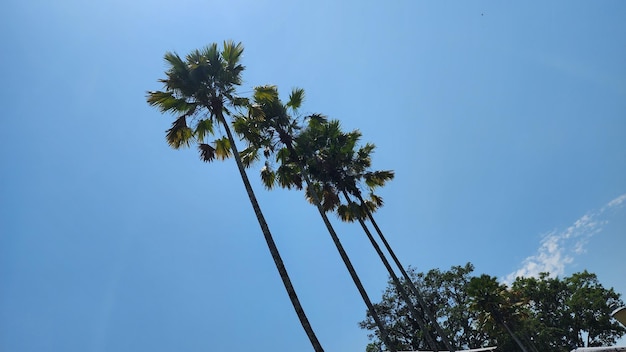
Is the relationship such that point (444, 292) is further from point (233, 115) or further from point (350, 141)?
point (233, 115)

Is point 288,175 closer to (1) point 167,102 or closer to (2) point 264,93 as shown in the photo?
(2) point 264,93

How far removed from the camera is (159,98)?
11891 mm

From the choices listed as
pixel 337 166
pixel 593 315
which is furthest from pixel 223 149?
pixel 593 315

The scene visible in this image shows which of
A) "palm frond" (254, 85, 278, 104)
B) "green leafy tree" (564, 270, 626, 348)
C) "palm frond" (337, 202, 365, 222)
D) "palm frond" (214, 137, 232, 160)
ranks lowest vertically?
"green leafy tree" (564, 270, 626, 348)

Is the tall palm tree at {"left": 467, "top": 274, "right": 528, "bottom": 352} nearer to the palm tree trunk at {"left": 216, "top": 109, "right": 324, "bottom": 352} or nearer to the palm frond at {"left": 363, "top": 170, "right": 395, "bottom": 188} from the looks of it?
the palm frond at {"left": 363, "top": 170, "right": 395, "bottom": 188}

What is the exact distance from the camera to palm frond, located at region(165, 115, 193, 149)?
1219 centimetres

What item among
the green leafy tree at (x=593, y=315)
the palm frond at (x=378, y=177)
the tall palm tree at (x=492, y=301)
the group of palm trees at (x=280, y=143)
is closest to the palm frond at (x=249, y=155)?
the group of palm trees at (x=280, y=143)

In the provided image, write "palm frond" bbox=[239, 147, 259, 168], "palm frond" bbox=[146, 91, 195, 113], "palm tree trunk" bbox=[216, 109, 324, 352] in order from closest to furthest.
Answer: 1. "palm tree trunk" bbox=[216, 109, 324, 352]
2. "palm frond" bbox=[146, 91, 195, 113]
3. "palm frond" bbox=[239, 147, 259, 168]

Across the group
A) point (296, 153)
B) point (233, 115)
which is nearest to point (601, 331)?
point (296, 153)

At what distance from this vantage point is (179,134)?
1233 cm

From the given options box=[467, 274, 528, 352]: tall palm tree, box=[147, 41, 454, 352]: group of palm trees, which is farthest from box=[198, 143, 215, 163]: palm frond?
box=[467, 274, 528, 352]: tall palm tree

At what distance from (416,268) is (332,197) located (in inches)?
976

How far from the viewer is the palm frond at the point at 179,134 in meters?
12.2

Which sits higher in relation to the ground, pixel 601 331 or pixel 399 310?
pixel 399 310
